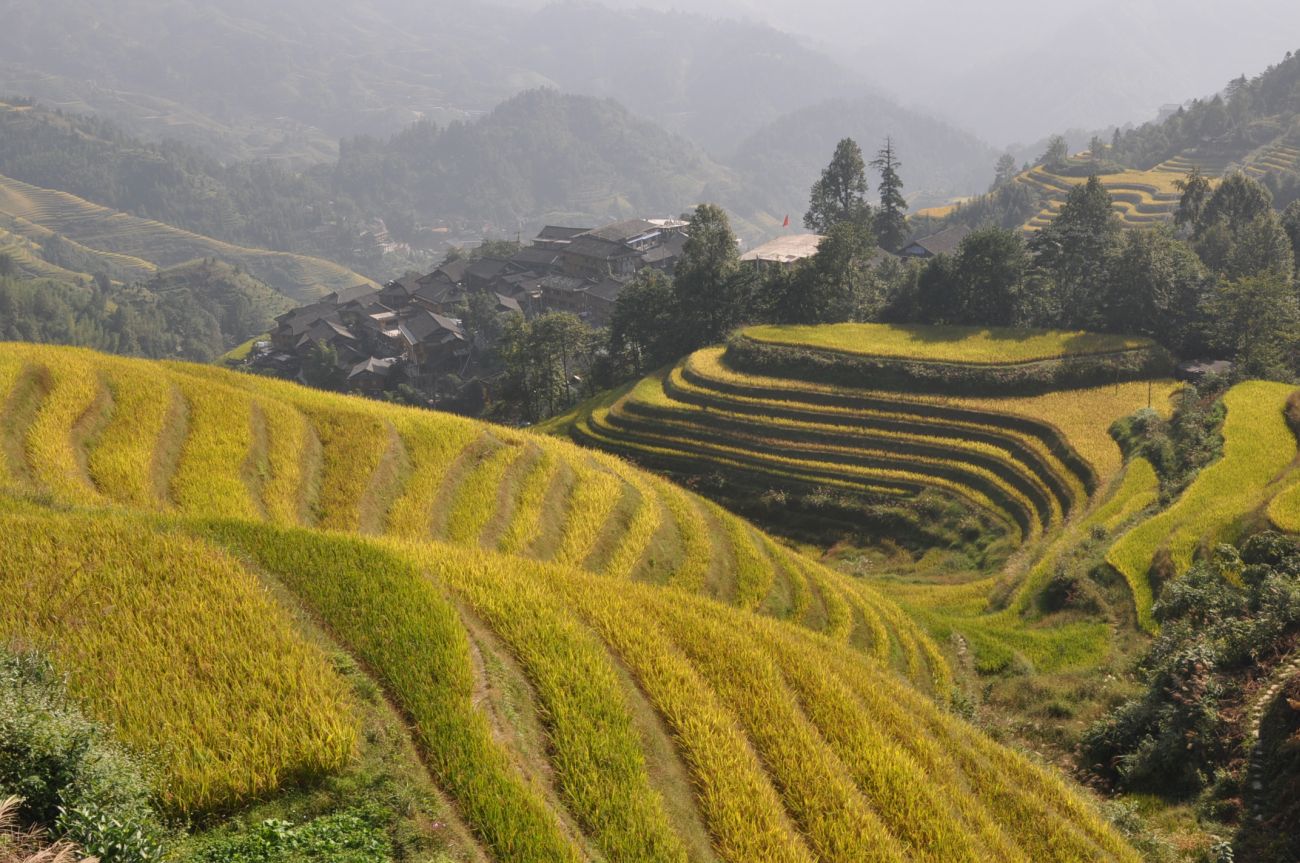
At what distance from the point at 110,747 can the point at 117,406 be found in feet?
42.2

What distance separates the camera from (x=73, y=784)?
21.2 feet

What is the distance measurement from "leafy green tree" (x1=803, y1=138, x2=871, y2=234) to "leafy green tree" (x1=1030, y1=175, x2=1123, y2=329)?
69.4ft

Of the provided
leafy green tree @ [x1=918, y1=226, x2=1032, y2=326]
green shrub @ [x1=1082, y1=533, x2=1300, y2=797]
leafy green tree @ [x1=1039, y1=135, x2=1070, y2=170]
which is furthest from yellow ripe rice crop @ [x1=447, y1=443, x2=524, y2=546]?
leafy green tree @ [x1=1039, y1=135, x2=1070, y2=170]

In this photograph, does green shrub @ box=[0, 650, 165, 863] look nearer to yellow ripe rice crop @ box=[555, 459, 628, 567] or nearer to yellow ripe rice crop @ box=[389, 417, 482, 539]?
yellow ripe rice crop @ box=[389, 417, 482, 539]

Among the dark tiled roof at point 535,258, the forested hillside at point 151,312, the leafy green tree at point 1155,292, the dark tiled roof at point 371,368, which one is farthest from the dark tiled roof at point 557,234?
the leafy green tree at point 1155,292

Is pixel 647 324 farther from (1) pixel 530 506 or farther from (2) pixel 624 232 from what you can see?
(2) pixel 624 232

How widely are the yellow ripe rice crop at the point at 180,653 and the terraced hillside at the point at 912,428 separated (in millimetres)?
17747

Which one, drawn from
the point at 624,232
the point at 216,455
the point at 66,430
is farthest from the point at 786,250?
the point at 66,430

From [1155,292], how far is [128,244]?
19290cm

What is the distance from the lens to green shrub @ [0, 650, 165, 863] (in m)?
6.18

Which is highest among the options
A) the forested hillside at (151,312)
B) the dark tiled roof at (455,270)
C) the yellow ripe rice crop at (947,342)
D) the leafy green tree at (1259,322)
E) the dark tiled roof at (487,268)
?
the leafy green tree at (1259,322)

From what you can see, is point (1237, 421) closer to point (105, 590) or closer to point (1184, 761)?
point (1184, 761)

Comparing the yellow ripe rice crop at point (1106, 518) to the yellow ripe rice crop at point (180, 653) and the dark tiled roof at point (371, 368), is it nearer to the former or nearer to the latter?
the yellow ripe rice crop at point (180, 653)

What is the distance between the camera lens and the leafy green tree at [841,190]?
219 ft
